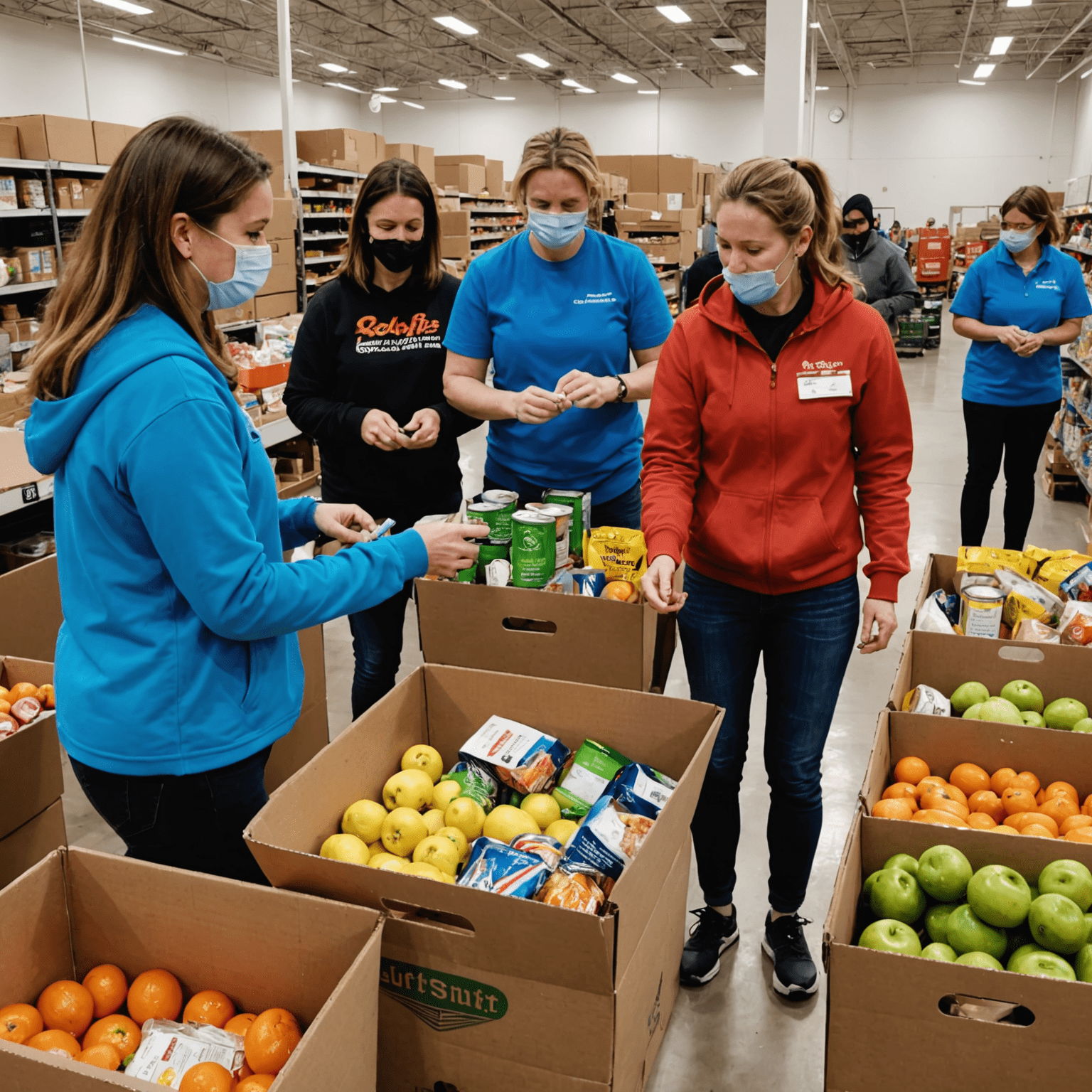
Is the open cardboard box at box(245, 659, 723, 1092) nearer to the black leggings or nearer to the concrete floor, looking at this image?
the concrete floor

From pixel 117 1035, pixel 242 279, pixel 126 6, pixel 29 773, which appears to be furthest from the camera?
pixel 126 6

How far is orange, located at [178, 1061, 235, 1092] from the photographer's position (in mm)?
1289

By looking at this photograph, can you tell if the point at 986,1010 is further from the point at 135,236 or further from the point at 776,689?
the point at 135,236

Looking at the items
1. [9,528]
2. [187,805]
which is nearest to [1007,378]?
[187,805]

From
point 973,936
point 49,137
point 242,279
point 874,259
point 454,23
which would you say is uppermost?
point 454,23

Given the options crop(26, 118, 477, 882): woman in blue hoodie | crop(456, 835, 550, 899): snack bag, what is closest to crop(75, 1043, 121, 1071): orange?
crop(26, 118, 477, 882): woman in blue hoodie

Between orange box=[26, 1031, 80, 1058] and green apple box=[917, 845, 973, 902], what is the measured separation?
1.29 metres

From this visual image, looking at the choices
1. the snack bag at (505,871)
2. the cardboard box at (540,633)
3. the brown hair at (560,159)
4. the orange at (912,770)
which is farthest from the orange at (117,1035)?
the brown hair at (560,159)

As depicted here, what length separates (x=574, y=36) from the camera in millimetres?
19438

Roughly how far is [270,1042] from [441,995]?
0.83 feet

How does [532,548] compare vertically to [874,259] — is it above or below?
below

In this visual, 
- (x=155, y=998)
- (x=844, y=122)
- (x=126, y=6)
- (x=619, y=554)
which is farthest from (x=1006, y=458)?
(x=844, y=122)

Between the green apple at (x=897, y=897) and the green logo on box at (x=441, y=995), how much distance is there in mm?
617

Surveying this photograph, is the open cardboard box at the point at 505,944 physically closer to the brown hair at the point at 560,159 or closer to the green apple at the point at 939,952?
the green apple at the point at 939,952
